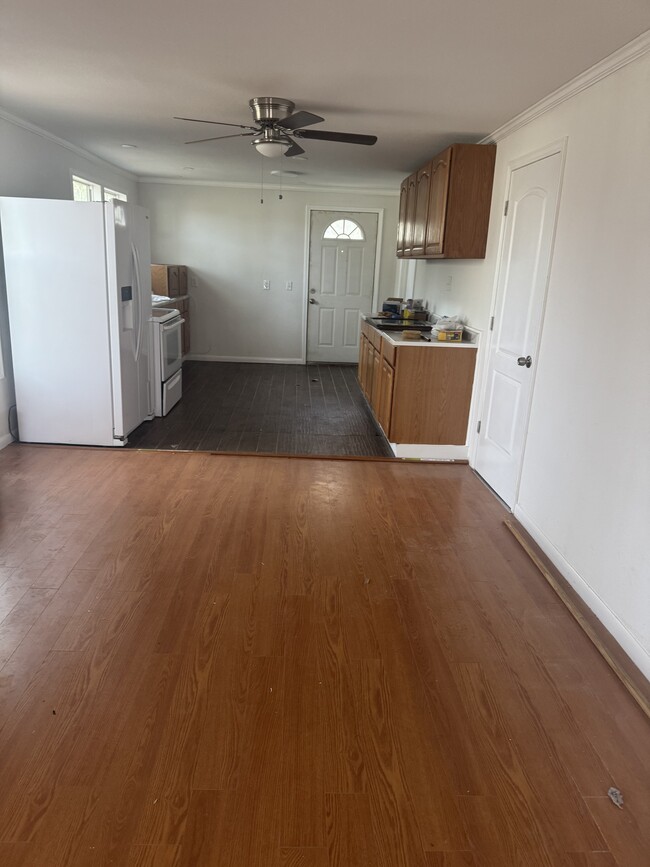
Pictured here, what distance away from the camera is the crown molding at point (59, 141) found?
4.22m

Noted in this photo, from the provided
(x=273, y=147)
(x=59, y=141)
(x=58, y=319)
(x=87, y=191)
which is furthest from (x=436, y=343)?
(x=87, y=191)

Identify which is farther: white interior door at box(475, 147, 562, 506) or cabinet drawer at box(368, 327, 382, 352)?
cabinet drawer at box(368, 327, 382, 352)

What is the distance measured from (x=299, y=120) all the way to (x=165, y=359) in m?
2.70

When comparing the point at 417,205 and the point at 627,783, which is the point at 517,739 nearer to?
the point at 627,783

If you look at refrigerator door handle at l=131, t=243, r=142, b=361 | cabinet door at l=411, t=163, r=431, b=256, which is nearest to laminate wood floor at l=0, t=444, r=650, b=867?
refrigerator door handle at l=131, t=243, r=142, b=361

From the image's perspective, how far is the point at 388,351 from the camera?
4.75 meters

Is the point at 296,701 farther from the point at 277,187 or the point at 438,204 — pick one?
the point at 277,187

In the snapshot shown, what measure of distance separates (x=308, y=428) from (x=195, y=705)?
346 cm

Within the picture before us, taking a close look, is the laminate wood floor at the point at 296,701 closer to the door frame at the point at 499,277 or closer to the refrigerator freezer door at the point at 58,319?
the door frame at the point at 499,277

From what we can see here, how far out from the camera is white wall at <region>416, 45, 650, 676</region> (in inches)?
92.2

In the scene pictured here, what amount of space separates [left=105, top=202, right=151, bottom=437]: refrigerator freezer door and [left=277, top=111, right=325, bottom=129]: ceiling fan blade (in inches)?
58.9

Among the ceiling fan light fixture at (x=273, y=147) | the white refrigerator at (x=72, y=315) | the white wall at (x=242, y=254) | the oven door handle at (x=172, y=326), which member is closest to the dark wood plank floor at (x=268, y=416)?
the white refrigerator at (x=72, y=315)

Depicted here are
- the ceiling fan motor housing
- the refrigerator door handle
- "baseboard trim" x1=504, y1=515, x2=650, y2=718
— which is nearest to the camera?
"baseboard trim" x1=504, y1=515, x2=650, y2=718

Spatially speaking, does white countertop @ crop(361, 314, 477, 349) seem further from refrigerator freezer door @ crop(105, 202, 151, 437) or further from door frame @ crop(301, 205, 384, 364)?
door frame @ crop(301, 205, 384, 364)
